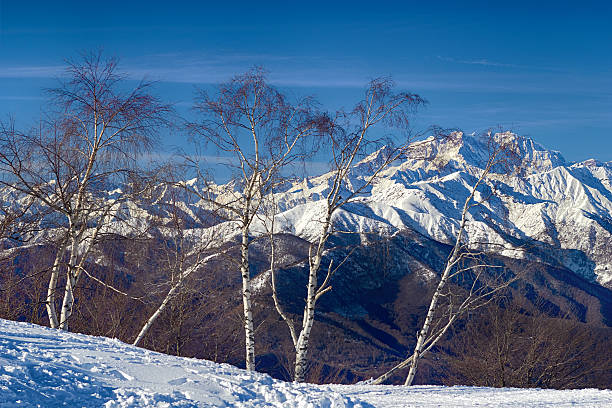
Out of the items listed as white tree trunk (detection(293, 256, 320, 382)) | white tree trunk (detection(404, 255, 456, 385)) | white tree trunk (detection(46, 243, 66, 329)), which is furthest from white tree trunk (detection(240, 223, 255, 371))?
white tree trunk (detection(404, 255, 456, 385))

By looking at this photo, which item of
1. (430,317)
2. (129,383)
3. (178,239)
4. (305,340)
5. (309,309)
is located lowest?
(305,340)

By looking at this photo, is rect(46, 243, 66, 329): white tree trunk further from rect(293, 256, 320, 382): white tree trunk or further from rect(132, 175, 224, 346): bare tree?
rect(293, 256, 320, 382): white tree trunk

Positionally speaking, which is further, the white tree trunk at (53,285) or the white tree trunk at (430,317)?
the white tree trunk at (430,317)

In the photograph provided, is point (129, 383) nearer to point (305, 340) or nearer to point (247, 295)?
point (247, 295)

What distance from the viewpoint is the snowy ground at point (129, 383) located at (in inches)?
237

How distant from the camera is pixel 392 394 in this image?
1003 cm

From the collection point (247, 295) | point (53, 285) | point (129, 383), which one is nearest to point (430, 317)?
point (247, 295)

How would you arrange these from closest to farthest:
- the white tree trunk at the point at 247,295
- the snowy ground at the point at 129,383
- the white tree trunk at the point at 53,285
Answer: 1. the snowy ground at the point at 129,383
2. the white tree trunk at the point at 53,285
3. the white tree trunk at the point at 247,295

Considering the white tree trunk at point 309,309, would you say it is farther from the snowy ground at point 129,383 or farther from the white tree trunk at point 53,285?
the white tree trunk at point 53,285

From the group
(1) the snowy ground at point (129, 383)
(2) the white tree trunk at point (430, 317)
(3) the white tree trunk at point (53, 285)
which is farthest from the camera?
(2) the white tree trunk at point (430, 317)

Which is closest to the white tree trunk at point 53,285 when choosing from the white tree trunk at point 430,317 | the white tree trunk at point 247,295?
the white tree trunk at point 247,295

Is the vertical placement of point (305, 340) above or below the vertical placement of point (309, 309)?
below

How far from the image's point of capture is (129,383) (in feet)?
21.5

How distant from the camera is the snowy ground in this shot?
19.7 feet
